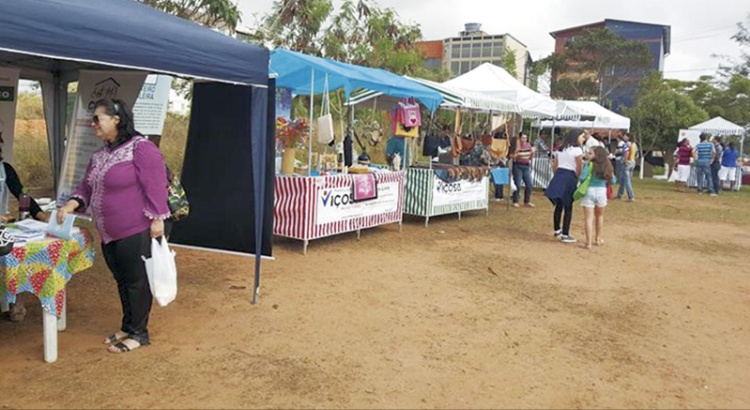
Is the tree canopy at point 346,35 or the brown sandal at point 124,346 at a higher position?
the tree canopy at point 346,35

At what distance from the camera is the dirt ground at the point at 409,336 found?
136 inches

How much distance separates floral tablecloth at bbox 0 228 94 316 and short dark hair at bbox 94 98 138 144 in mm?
714

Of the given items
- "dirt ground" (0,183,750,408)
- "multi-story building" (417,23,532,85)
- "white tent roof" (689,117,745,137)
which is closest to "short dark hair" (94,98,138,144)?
"dirt ground" (0,183,750,408)

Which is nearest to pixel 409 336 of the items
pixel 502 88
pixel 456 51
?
pixel 502 88

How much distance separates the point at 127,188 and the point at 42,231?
0.69 metres

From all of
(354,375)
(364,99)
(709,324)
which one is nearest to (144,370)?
(354,375)

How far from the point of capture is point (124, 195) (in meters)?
3.59

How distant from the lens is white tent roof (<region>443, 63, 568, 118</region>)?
11.8 meters

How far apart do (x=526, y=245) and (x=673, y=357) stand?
413cm

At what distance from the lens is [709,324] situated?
5156mm

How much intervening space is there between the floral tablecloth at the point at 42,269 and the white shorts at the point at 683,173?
1923 cm

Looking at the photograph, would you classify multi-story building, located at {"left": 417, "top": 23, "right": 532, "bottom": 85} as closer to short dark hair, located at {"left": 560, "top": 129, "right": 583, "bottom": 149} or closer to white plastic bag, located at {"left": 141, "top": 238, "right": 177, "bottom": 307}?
short dark hair, located at {"left": 560, "top": 129, "right": 583, "bottom": 149}

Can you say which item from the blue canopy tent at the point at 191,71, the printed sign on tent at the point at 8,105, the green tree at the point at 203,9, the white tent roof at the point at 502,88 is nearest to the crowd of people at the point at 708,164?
the white tent roof at the point at 502,88

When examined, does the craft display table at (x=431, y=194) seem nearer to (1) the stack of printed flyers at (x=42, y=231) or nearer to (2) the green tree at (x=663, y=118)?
(1) the stack of printed flyers at (x=42, y=231)
